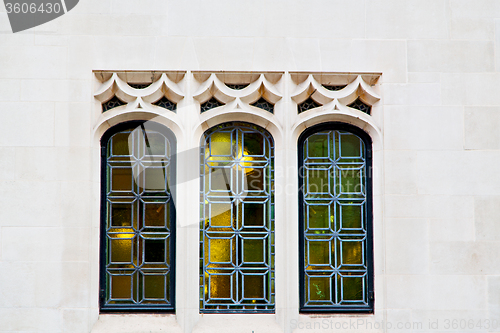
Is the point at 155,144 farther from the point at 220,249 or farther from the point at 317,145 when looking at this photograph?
the point at 317,145

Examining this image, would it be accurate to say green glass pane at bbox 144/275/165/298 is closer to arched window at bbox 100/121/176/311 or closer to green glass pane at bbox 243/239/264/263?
arched window at bbox 100/121/176/311

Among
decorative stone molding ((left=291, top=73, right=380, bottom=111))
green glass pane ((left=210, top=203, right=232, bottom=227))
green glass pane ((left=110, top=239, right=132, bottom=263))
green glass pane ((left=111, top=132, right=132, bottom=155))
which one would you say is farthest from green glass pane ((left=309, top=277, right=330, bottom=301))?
green glass pane ((left=111, top=132, right=132, bottom=155))

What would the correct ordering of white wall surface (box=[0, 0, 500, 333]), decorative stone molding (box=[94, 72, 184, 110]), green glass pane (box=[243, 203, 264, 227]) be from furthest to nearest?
green glass pane (box=[243, 203, 264, 227]) < decorative stone molding (box=[94, 72, 184, 110]) < white wall surface (box=[0, 0, 500, 333])

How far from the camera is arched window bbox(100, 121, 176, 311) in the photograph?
447 centimetres

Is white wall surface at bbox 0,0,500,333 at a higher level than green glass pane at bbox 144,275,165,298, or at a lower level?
higher

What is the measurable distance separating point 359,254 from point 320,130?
137cm

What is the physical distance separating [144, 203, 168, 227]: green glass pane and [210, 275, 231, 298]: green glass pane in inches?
30.5

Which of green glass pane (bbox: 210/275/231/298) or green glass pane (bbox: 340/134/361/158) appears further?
green glass pane (bbox: 340/134/361/158)

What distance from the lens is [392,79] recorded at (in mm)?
4438

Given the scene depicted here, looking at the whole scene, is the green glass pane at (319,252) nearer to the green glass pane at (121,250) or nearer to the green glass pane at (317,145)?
the green glass pane at (317,145)

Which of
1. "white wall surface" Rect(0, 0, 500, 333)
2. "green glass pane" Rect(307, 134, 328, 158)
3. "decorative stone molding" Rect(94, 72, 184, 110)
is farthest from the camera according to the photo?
"green glass pane" Rect(307, 134, 328, 158)

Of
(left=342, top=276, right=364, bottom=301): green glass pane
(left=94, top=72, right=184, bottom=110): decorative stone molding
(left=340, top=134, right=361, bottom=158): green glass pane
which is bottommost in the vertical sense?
(left=342, top=276, right=364, bottom=301): green glass pane

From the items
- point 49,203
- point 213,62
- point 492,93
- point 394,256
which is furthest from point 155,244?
point 492,93

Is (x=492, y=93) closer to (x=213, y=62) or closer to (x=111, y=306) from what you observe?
(x=213, y=62)
